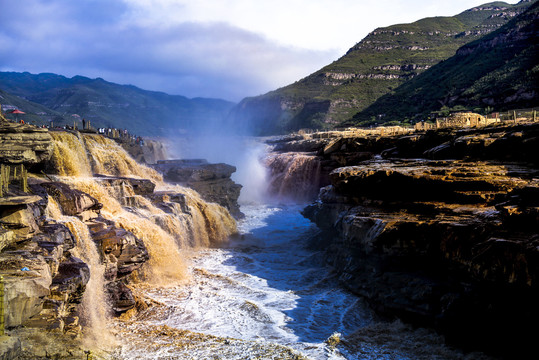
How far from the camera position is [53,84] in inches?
6216

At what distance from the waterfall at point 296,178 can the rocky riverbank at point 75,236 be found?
515 inches

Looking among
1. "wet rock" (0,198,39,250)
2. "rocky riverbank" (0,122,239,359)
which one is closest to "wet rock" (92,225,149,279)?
"rocky riverbank" (0,122,239,359)

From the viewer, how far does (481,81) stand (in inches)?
2048

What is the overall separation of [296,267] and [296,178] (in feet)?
59.6

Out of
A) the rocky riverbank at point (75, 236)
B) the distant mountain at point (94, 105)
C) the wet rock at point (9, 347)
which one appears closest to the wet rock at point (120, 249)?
the rocky riverbank at point (75, 236)

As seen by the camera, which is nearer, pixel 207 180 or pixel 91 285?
pixel 91 285

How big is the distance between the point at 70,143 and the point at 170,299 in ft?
29.9

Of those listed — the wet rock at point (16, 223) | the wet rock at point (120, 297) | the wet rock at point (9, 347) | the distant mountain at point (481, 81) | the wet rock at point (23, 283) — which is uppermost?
the distant mountain at point (481, 81)

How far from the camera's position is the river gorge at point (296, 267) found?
8695 mm

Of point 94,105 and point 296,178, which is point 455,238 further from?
point 94,105

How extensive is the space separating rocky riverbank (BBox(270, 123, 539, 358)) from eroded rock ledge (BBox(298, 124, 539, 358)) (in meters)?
0.03

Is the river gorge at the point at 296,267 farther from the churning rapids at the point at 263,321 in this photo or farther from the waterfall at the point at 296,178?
the waterfall at the point at 296,178

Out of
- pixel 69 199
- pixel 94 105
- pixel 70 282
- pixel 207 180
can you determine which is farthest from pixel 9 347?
pixel 94 105

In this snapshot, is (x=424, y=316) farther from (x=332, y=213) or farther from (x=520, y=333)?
(x=332, y=213)
